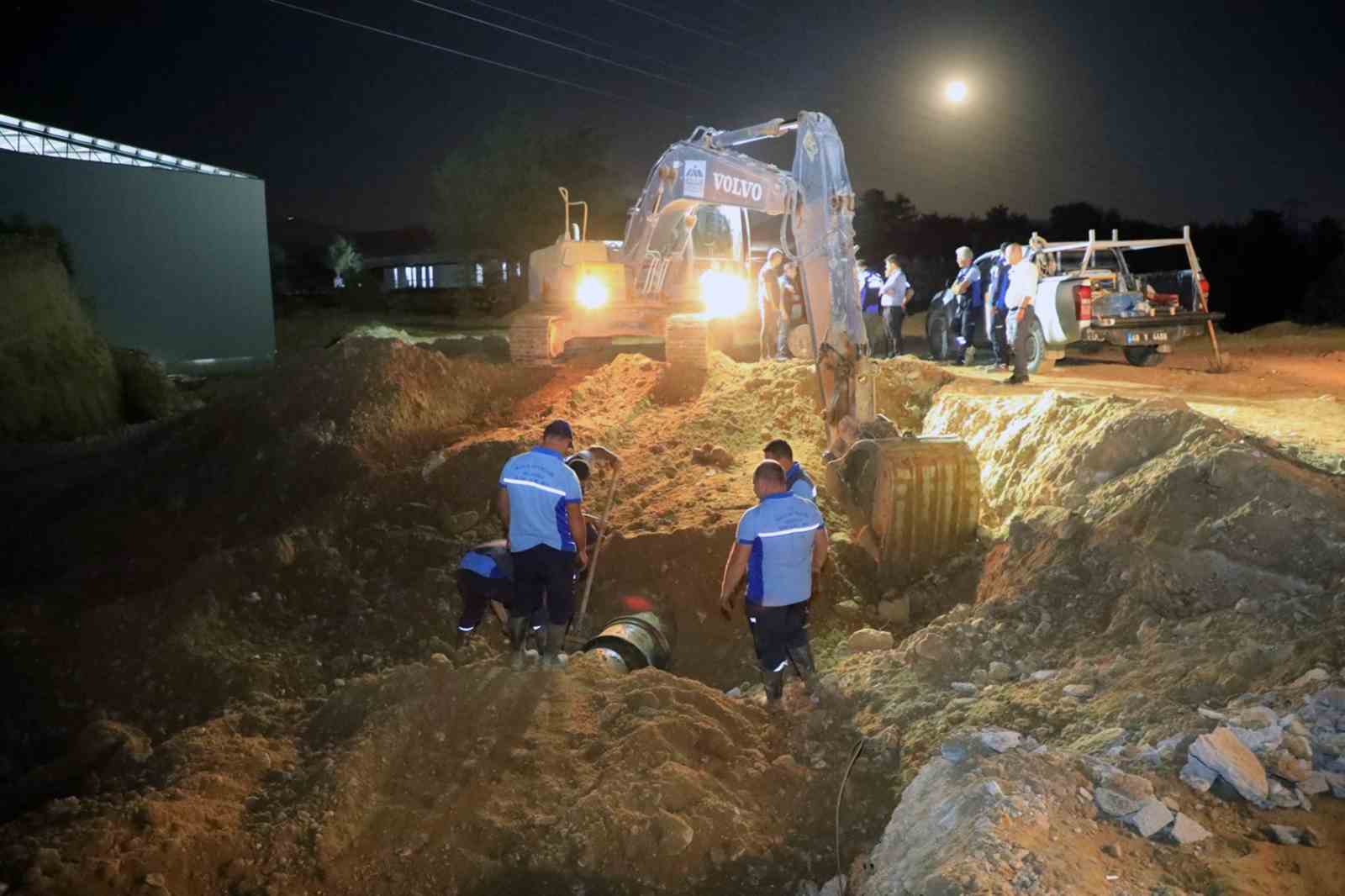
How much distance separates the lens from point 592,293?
511 inches

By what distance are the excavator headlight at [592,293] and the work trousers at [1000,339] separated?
518cm

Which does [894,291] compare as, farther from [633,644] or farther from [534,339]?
[633,644]

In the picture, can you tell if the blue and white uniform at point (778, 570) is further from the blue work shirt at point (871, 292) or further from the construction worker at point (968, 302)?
the blue work shirt at point (871, 292)

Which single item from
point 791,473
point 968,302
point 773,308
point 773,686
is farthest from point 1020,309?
point 773,686

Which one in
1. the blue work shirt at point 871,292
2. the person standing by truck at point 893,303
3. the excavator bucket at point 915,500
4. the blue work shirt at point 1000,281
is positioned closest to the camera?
the excavator bucket at point 915,500

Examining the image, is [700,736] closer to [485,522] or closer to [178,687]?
[178,687]

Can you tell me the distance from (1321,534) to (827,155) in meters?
5.07

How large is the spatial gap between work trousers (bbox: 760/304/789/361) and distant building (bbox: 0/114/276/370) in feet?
46.5

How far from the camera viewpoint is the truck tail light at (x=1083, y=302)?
1298cm

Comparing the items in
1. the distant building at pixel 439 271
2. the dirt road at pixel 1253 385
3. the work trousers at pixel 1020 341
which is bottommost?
the dirt road at pixel 1253 385

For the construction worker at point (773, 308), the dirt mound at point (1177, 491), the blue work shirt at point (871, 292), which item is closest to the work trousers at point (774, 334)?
the construction worker at point (773, 308)

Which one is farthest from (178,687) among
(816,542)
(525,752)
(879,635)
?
(879,635)

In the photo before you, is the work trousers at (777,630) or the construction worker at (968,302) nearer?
the work trousers at (777,630)

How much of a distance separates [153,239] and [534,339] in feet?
43.5
